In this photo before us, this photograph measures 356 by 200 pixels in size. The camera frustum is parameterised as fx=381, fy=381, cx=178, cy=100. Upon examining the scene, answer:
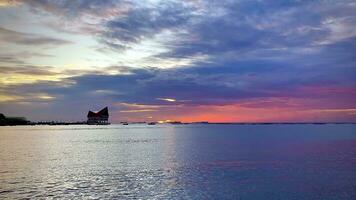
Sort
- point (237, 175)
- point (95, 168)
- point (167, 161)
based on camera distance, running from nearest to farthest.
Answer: point (237, 175) < point (95, 168) < point (167, 161)

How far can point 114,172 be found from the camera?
2352 inches

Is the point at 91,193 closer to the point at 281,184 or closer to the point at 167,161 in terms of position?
the point at 281,184

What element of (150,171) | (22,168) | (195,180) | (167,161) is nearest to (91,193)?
(195,180)

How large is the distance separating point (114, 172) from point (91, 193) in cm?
1756

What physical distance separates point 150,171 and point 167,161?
47.6 ft

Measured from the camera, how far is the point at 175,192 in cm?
4306

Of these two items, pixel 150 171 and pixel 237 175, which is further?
pixel 150 171

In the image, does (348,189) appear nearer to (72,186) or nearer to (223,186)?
(223,186)

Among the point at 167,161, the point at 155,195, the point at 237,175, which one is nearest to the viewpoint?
the point at 155,195

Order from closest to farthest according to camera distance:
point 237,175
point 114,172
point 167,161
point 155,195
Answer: point 155,195 → point 237,175 → point 114,172 → point 167,161

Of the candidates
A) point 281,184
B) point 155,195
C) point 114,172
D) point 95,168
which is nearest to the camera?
point 155,195

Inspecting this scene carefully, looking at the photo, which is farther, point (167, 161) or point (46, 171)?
point (167, 161)

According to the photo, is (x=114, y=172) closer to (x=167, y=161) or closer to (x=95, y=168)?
(x=95, y=168)

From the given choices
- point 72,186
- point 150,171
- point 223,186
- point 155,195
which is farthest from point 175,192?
point 150,171
